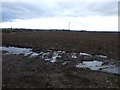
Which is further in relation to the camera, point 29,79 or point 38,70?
point 38,70

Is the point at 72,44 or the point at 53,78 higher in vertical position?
the point at 72,44

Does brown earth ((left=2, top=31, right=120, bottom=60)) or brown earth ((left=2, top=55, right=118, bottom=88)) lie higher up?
brown earth ((left=2, top=31, right=120, bottom=60))

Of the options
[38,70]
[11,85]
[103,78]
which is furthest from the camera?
[38,70]

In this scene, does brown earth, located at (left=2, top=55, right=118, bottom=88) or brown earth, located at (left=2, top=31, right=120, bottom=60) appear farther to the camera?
brown earth, located at (left=2, top=31, right=120, bottom=60)

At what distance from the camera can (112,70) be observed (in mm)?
18938

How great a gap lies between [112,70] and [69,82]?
18.7 feet

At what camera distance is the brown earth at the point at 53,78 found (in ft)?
45.5

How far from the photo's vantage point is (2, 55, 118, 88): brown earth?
45.5 feet

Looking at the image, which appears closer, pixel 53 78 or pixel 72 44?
pixel 53 78

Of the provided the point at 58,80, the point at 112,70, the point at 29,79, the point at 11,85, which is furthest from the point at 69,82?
the point at 112,70

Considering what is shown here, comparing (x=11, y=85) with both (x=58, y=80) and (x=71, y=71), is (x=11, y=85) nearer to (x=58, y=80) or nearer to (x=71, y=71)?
(x=58, y=80)

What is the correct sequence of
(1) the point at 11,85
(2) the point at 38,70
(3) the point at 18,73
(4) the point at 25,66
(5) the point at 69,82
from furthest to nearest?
(4) the point at 25,66 → (2) the point at 38,70 → (3) the point at 18,73 → (5) the point at 69,82 → (1) the point at 11,85

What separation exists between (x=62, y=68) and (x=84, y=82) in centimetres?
467

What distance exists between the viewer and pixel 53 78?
50.8 ft
